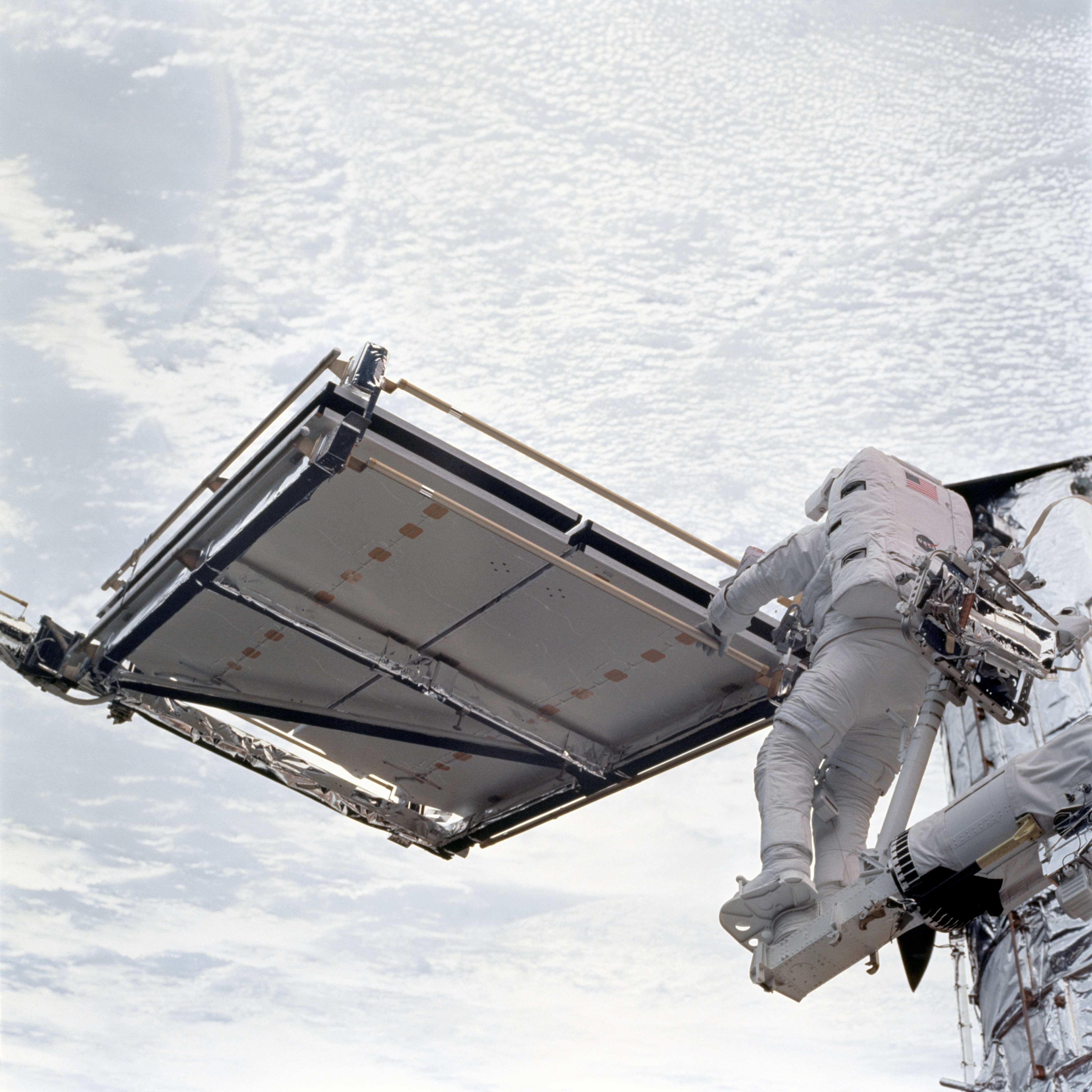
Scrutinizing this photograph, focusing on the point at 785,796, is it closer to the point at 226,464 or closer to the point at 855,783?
the point at 855,783

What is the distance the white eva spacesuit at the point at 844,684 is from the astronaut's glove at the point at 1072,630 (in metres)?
0.75

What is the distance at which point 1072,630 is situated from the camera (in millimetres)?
7191

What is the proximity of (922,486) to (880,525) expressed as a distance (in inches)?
24.6

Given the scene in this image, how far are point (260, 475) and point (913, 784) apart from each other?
14.6 ft

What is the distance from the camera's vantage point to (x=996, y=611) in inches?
285

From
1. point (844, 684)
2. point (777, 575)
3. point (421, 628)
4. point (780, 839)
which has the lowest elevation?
point (780, 839)

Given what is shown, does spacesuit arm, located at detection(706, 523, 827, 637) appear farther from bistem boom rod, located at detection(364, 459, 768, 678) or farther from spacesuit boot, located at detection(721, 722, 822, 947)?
spacesuit boot, located at detection(721, 722, 822, 947)

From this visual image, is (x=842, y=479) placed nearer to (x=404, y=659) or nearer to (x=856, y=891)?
(x=856, y=891)

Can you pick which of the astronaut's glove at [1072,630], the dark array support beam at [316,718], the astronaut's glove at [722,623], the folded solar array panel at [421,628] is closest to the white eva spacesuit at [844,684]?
the astronaut's glove at [722,623]

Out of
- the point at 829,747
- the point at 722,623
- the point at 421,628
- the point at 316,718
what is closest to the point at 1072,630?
the point at 829,747

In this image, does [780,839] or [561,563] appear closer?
[780,839]

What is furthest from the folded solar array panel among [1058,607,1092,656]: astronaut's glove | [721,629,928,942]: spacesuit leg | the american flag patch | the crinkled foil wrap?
the crinkled foil wrap

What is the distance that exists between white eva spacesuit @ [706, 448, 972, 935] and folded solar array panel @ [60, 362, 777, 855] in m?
1.23

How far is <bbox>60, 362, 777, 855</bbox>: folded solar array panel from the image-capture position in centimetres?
855
